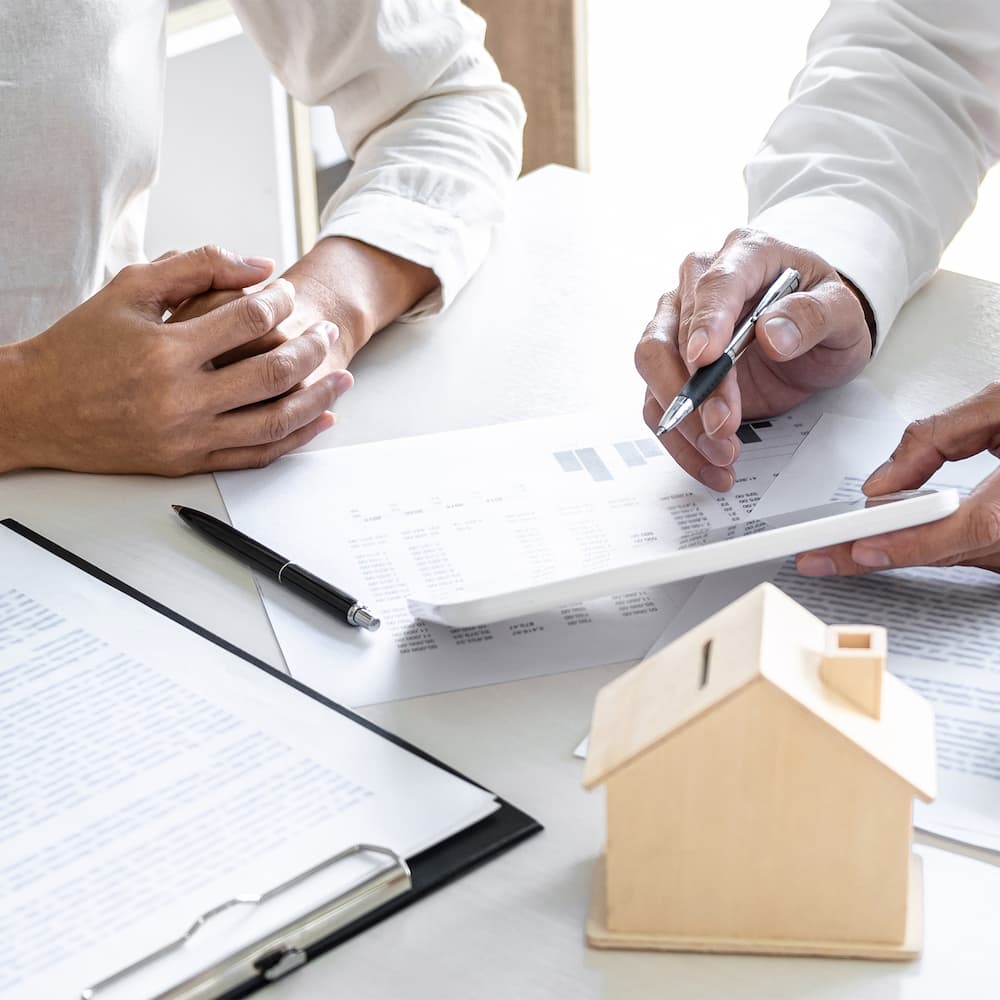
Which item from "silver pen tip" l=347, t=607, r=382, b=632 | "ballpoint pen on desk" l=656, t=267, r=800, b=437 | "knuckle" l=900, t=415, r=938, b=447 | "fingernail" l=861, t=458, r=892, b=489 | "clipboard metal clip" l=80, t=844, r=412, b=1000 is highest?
"ballpoint pen on desk" l=656, t=267, r=800, b=437

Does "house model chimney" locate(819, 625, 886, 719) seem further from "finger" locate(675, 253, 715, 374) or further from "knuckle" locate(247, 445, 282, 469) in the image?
"knuckle" locate(247, 445, 282, 469)

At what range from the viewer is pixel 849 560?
0.68m

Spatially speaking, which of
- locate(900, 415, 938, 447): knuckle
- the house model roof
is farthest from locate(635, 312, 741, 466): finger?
the house model roof

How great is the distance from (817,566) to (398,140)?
24.7 inches

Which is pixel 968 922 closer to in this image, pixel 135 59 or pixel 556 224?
pixel 556 224

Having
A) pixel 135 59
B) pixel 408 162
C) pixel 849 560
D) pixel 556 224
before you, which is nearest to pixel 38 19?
pixel 135 59

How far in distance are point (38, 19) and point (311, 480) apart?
503 mm

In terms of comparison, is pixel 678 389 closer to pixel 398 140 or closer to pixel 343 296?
pixel 343 296

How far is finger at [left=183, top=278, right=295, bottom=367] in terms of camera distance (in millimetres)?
839

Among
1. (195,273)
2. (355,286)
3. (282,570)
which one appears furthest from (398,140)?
(282,570)

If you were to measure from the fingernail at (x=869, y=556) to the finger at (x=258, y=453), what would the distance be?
370 millimetres

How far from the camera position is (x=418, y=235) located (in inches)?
40.8

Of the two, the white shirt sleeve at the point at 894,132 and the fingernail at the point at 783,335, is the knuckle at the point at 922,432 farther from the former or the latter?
the white shirt sleeve at the point at 894,132

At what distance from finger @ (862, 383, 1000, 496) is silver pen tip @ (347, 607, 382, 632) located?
0.29 m
